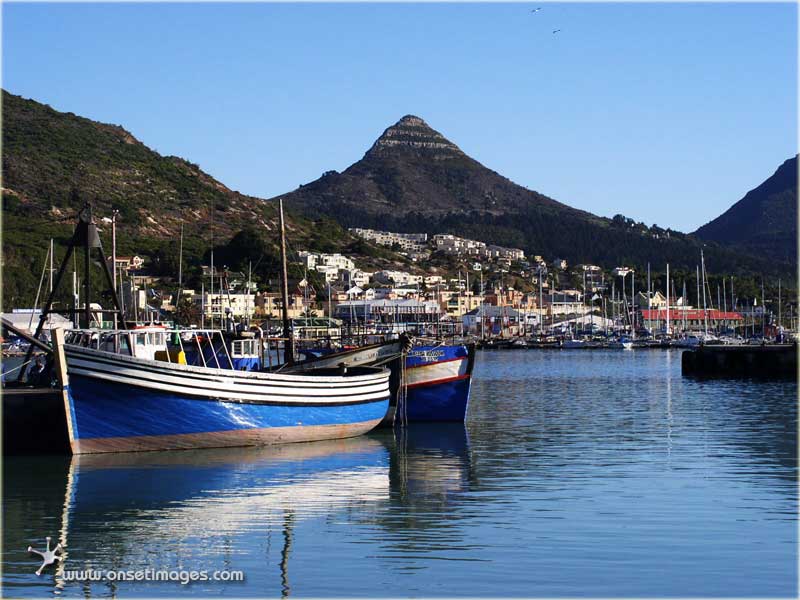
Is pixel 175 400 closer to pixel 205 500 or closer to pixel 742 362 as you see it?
pixel 205 500

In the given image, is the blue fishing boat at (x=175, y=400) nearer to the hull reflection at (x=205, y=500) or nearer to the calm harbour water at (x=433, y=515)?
the hull reflection at (x=205, y=500)

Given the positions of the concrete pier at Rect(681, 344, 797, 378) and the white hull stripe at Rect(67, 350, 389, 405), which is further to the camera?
the concrete pier at Rect(681, 344, 797, 378)

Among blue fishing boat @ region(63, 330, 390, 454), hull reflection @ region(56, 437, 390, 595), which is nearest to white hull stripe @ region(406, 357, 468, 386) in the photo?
blue fishing boat @ region(63, 330, 390, 454)

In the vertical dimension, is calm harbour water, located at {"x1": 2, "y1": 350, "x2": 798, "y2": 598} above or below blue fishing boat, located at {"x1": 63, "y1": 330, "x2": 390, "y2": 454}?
below

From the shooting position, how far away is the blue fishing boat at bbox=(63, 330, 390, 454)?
3384 cm

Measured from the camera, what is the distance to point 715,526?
1006 inches

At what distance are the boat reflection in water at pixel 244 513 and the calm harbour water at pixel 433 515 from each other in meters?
0.06

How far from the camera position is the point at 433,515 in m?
27.1

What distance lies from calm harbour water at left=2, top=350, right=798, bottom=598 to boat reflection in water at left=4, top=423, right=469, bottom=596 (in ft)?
0.21

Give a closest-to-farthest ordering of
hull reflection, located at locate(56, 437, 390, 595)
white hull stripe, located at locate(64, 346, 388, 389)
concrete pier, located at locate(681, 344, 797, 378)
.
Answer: hull reflection, located at locate(56, 437, 390, 595) < white hull stripe, located at locate(64, 346, 388, 389) < concrete pier, located at locate(681, 344, 797, 378)

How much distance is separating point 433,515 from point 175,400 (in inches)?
422

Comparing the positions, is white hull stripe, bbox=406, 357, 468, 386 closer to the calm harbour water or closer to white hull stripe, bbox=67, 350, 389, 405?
the calm harbour water

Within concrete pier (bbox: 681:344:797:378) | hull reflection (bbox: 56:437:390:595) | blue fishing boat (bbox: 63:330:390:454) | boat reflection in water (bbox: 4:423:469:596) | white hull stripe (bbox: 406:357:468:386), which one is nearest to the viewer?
boat reflection in water (bbox: 4:423:469:596)

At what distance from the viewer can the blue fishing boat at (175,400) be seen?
3384 centimetres
